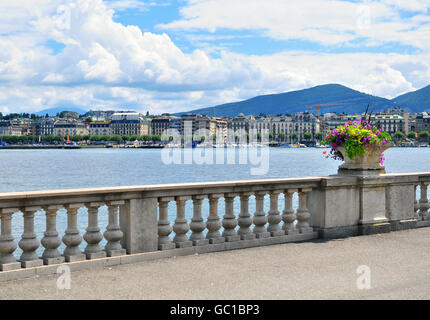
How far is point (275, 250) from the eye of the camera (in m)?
8.66

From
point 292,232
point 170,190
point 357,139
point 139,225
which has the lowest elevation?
point 292,232

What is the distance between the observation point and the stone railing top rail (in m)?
7.05

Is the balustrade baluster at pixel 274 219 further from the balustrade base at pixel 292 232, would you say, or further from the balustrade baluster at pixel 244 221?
the balustrade baluster at pixel 244 221

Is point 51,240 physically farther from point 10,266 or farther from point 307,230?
point 307,230

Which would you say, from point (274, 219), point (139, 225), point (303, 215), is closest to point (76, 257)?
point (139, 225)

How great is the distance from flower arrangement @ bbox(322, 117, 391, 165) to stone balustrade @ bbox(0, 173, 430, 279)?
21.1 inches

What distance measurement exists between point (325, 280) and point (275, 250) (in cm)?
185

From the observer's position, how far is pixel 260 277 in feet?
22.9

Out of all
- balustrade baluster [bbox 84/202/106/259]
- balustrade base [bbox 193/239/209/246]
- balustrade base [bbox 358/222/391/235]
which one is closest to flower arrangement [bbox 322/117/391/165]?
balustrade base [bbox 358/222/391/235]

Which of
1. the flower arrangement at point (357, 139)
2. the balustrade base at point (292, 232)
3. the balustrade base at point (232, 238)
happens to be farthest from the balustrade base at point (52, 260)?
the flower arrangement at point (357, 139)

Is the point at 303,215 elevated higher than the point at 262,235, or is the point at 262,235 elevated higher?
the point at 303,215

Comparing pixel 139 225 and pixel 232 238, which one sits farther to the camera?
pixel 232 238

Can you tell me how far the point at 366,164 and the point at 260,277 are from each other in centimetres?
413

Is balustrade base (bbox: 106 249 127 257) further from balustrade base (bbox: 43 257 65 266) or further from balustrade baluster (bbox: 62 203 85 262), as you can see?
balustrade base (bbox: 43 257 65 266)
